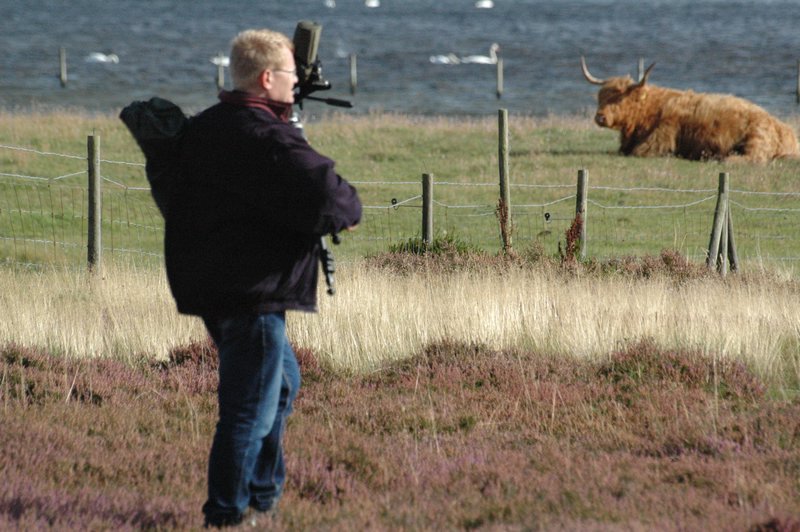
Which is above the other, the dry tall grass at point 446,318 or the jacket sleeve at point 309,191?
the jacket sleeve at point 309,191

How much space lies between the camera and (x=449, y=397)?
721 cm

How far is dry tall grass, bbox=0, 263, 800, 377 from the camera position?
28.1ft

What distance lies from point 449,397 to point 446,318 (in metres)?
2.17

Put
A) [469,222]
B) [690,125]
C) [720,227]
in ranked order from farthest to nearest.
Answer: [690,125], [469,222], [720,227]

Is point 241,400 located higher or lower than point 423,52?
lower

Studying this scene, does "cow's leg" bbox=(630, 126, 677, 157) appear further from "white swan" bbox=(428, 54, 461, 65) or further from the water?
"white swan" bbox=(428, 54, 461, 65)

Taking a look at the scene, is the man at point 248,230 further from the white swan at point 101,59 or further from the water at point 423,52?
the white swan at point 101,59

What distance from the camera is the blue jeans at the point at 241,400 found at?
4.45m

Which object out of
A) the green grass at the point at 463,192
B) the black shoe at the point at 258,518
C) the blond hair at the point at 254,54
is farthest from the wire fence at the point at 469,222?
the blond hair at the point at 254,54

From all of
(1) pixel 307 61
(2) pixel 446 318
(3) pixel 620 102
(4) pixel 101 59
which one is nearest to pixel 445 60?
(4) pixel 101 59

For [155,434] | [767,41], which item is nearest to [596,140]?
[155,434]

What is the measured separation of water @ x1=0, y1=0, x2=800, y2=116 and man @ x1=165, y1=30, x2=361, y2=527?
2881 centimetres

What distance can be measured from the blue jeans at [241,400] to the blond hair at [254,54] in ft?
2.86

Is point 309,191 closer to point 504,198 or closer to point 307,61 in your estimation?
point 307,61
